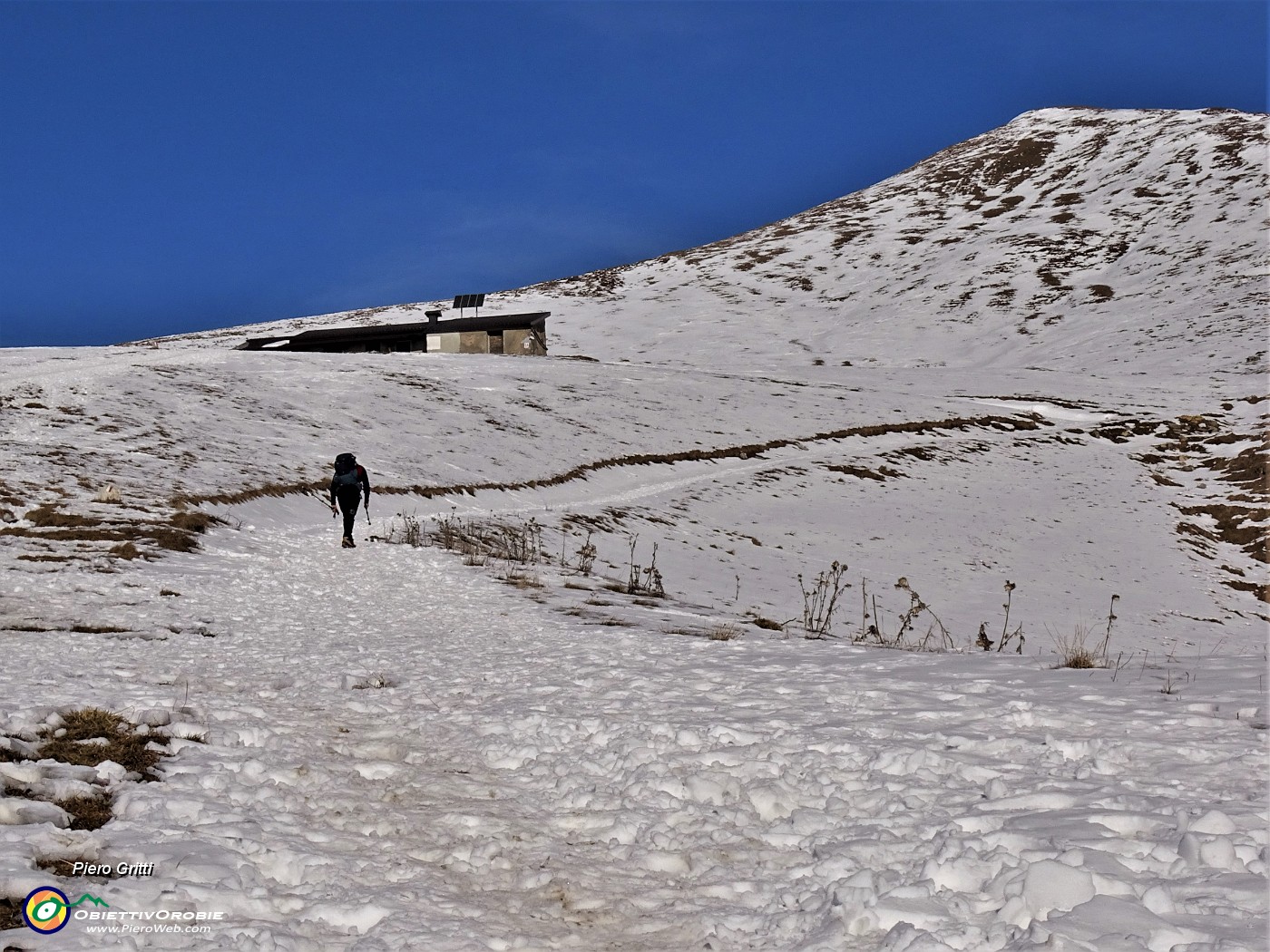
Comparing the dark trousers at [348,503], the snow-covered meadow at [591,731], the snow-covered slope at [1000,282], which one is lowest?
the snow-covered meadow at [591,731]

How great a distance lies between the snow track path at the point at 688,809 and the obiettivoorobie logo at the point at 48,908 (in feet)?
0.43

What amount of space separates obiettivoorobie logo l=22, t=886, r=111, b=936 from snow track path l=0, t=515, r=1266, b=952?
13 centimetres

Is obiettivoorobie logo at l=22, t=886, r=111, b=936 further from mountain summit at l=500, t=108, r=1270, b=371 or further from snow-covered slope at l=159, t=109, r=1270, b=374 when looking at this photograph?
mountain summit at l=500, t=108, r=1270, b=371

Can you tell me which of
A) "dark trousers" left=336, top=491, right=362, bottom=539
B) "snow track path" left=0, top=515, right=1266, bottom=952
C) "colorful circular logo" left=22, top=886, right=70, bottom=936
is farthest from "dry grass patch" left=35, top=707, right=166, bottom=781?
"dark trousers" left=336, top=491, right=362, bottom=539

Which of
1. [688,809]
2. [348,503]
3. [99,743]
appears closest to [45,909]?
[99,743]

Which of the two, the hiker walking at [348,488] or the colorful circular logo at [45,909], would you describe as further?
the hiker walking at [348,488]

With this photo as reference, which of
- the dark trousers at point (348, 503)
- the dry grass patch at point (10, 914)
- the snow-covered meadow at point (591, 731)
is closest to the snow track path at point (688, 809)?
the snow-covered meadow at point (591, 731)

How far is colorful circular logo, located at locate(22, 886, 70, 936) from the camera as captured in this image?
174 inches

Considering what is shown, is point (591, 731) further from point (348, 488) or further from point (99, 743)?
point (348, 488)

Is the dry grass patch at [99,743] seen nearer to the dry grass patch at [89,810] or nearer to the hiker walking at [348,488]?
the dry grass patch at [89,810]

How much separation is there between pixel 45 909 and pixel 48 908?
2 centimetres

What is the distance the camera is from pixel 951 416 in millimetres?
61500

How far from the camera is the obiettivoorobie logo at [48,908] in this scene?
4426 millimetres

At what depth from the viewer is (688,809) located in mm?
6320
